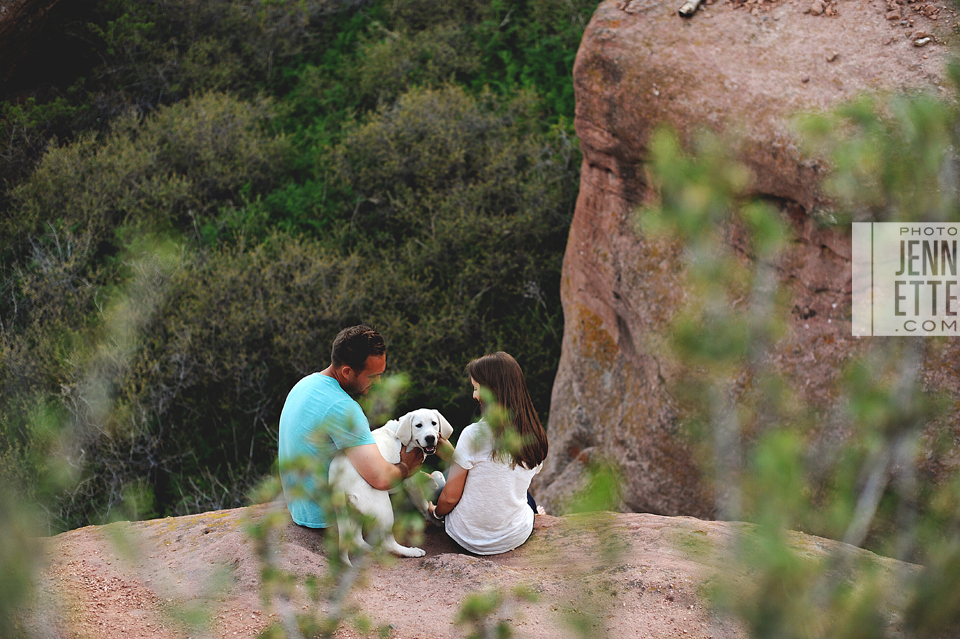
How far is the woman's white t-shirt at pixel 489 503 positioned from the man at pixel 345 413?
322mm

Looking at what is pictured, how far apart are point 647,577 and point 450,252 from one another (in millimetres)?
6090

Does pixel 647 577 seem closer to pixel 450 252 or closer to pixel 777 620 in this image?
pixel 777 620

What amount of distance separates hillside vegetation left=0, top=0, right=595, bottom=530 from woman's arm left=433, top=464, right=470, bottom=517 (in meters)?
4.02

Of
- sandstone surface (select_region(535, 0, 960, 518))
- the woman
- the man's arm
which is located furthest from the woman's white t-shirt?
sandstone surface (select_region(535, 0, 960, 518))

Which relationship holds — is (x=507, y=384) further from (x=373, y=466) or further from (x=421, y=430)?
(x=373, y=466)

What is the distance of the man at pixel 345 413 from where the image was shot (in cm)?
328

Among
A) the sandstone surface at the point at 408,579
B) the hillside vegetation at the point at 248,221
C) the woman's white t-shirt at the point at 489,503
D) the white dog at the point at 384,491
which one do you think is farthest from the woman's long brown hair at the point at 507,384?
the hillside vegetation at the point at 248,221

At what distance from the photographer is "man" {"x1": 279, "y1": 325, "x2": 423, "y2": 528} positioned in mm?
3277

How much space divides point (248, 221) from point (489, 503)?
639cm

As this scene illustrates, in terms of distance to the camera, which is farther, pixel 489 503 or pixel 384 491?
pixel 489 503

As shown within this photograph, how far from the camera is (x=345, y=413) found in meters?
3.34

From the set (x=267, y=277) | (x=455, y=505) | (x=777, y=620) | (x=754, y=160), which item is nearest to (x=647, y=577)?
(x=455, y=505)

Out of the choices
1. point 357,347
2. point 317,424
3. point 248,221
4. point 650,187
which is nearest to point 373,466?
point 317,424

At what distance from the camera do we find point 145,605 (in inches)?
124
